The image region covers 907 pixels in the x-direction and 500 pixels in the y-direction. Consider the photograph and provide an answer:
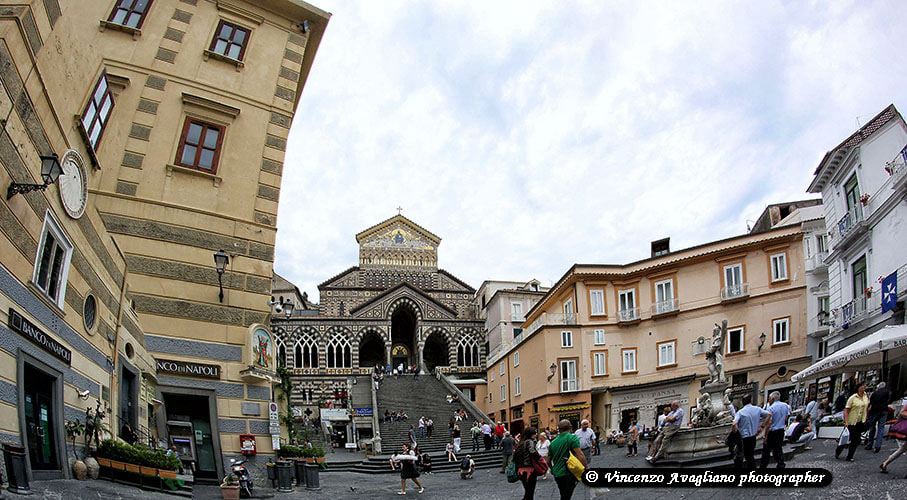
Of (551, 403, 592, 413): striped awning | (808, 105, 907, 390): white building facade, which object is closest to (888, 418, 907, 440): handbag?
(808, 105, 907, 390): white building facade

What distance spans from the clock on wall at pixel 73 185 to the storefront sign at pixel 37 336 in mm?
1670

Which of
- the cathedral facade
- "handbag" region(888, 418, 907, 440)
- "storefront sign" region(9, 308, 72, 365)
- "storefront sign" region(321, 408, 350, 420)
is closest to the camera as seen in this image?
"storefront sign" region(9, 308, 72, 365)

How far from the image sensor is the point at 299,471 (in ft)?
49.0

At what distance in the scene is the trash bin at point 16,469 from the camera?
6688 millimetres

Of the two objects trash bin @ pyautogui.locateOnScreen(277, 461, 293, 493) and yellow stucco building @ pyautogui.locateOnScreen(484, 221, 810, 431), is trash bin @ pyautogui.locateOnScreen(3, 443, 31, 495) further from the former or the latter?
yellow stucco building @ pyautogui.locateOnScreen(484, 221, 810, 431)

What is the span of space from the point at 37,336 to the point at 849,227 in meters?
23.8

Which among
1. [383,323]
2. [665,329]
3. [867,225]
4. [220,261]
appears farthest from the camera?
[383,323]

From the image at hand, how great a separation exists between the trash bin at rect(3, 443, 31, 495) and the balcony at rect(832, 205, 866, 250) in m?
22.9

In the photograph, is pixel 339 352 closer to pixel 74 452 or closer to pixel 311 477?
pixel 311 477

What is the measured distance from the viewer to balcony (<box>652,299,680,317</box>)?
35463 mm

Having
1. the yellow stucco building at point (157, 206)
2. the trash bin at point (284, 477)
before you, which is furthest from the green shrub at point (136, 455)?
the trash bin at point (284, 477)

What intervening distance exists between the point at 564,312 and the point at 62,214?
33.4 meters

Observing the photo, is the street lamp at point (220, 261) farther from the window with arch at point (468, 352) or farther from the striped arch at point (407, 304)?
the window with arch at point (468, 352)

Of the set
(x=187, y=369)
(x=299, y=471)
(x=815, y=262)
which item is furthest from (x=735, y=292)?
(x=187, y=369)
